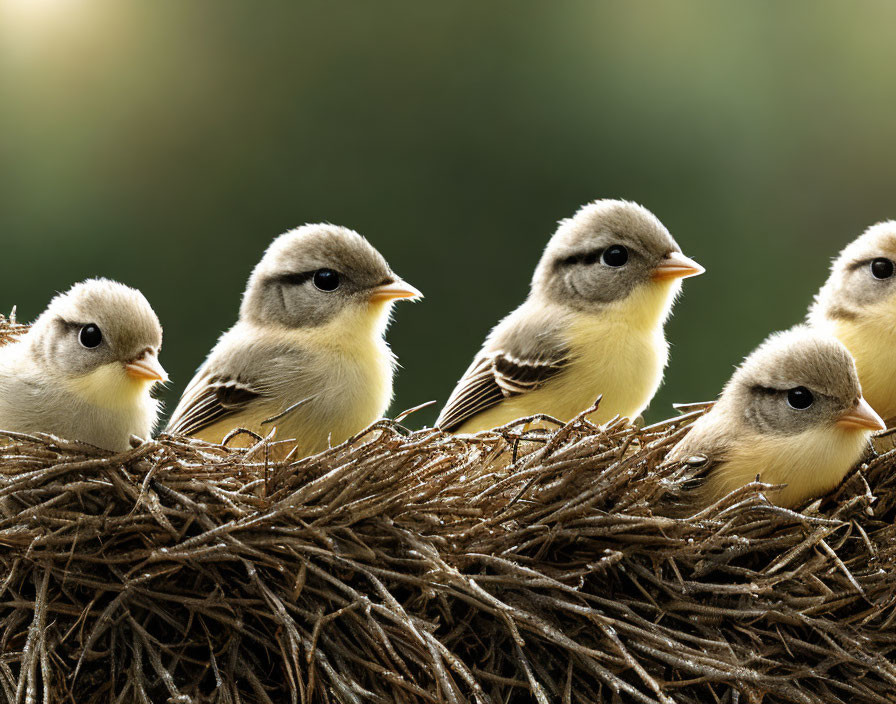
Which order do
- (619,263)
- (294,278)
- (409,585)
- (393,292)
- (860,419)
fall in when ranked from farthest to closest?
(619,263), (294,278), (393,292), (860,419), (409,585)

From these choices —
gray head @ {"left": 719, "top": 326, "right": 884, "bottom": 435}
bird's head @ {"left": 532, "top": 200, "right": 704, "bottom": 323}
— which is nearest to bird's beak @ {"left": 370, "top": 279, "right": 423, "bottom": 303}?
bird's head @ {"left": 532, "top": 200, "right": 704, "bottom": 323}

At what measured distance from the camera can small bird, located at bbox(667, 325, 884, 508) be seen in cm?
218

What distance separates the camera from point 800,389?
7.34 ft

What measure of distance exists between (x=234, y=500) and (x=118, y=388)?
1.50 feet

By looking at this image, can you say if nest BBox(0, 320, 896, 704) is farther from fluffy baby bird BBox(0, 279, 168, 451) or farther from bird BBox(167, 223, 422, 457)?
bird BBox(167, 223, 422, 457)

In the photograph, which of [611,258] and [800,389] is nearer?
[800,389]

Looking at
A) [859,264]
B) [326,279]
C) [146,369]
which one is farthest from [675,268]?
[146,369]

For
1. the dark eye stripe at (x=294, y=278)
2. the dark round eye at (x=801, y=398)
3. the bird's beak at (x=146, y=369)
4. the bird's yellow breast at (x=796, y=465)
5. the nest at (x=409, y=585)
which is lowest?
the nest at (x=409, y=585)

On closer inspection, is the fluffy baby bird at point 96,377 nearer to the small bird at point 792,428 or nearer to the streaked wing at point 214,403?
the streaked wing at point 214,403

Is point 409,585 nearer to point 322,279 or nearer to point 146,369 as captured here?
point 146,369

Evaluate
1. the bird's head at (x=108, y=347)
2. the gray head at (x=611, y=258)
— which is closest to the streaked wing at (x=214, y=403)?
the bird's head at (x=108, y=347)

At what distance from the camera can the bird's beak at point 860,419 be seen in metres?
2.15

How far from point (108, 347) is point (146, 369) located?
9 centimetres

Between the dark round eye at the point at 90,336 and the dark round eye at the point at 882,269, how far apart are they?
1.78m
